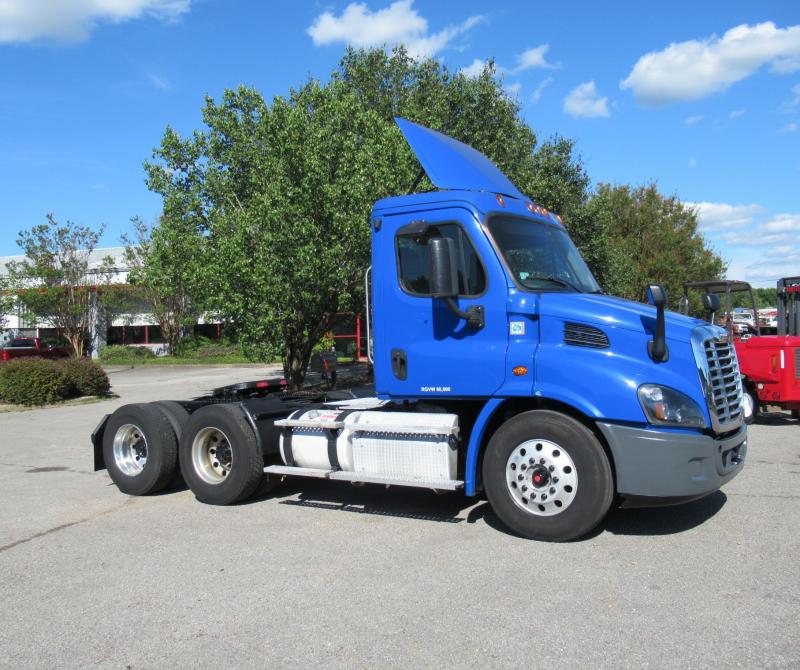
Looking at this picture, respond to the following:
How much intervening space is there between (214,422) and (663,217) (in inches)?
1162

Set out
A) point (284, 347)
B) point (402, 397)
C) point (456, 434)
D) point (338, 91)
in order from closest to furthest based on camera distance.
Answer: point (456, 434) → point (402, 397) → point (284, 347) → point (338, 91)

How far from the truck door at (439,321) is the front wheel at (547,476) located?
0.48 m

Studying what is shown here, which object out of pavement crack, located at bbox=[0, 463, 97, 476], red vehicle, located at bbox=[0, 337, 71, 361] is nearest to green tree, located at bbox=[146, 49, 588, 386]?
pavement crack, located at bbox=[0, 463, 97, 476]

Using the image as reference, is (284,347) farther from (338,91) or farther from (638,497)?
(638,497)

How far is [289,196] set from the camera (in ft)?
41.2

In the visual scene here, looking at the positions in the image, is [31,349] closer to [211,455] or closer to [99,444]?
[99,444]

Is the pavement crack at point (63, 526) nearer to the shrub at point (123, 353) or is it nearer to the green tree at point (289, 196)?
the green tree at point (289, 196)

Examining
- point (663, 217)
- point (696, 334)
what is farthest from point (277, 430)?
point (663, 217)

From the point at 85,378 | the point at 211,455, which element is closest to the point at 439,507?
the point at 211,455

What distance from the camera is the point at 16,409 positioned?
58.3ft

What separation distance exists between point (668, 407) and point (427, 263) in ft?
7.67

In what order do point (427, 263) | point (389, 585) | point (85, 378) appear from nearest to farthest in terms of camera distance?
point (389, 585)
point (427, 263)
point (85, 378)

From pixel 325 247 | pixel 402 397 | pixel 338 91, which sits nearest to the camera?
pixel 402 397

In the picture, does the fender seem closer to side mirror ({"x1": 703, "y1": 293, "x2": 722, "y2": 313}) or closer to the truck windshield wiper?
the truck windshield wiper
